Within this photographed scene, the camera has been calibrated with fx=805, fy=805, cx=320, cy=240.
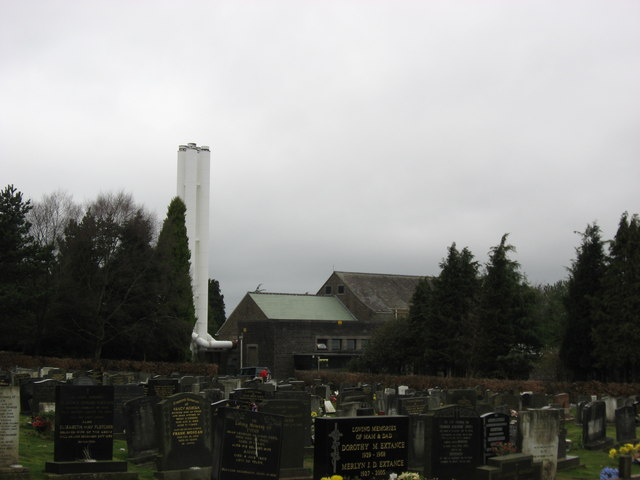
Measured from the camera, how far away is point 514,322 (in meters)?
44.2

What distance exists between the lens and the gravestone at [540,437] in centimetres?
A: 1503

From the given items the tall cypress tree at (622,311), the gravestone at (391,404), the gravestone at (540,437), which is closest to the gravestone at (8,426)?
the gravestone at (540,437)

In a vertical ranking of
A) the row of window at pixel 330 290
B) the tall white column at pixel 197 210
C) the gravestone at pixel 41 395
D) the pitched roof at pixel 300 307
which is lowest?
the gravestone at pixel 41 395

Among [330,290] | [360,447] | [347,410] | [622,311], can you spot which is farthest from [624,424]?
[330,290]

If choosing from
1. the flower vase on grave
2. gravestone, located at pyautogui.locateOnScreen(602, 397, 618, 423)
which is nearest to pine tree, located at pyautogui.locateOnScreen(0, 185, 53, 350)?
gravestone, located at pyautogui.locateOnScreen(602, 397, 618, 423)

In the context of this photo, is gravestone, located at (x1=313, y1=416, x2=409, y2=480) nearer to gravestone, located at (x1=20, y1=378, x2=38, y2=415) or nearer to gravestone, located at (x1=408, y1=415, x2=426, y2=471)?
gravestone, located at (x1=408, y1=415, x2=426, y2=471)

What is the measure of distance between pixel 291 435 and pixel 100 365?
34.2 meters

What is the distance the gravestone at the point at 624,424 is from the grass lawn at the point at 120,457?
93cm

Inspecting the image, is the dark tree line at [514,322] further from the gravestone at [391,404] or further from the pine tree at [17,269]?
the pine tree at [17,269]

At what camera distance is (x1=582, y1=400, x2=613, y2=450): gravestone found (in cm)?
2033

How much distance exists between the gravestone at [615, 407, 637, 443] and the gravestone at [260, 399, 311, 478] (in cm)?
931

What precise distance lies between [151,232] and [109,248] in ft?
16.1

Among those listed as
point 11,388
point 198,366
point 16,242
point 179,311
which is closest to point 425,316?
point 198,366

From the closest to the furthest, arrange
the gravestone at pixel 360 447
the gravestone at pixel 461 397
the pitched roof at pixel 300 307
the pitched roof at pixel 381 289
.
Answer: the gravestone at pixel 360 447 → the gravestone at pixel 461 397 → the pitched roof at pixel 300 307 → the pitched roof at pixel 381 289
